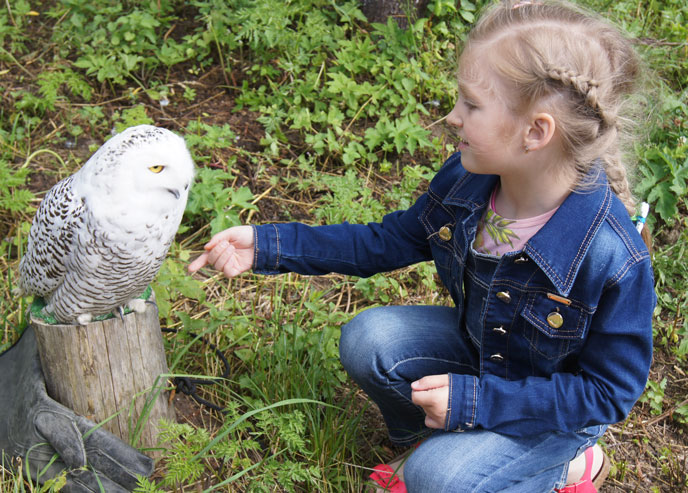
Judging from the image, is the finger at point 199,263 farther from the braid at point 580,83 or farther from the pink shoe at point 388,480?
the braid at point 580,83

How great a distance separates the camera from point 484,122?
171 cm

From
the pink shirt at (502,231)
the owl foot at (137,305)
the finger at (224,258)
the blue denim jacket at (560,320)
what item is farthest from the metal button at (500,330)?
the owl foot at (137,305)

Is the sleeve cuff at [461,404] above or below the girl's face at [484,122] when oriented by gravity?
below

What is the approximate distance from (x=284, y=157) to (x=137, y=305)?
1603 mm

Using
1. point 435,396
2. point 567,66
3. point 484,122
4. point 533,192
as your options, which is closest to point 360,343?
point 435,396

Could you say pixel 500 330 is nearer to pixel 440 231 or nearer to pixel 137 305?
pixel 440 231

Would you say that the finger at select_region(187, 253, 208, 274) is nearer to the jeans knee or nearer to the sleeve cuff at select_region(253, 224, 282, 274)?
the sleeve cuff at select_region(253, 224, 282, 274)

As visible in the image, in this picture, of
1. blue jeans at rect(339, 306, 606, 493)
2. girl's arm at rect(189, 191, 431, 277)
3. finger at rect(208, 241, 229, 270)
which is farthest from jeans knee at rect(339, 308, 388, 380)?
finger at rect(208, 241, 229, 270)

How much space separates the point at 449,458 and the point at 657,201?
210 centimetres

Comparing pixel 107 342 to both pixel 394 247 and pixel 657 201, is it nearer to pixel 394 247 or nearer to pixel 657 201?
pixel 394 247

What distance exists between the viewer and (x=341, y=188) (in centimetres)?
321

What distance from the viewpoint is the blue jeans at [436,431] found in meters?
1.84

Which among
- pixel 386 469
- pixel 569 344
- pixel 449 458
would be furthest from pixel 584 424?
pixel 386 469

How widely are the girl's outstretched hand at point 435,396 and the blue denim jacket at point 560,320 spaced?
0.07ft
